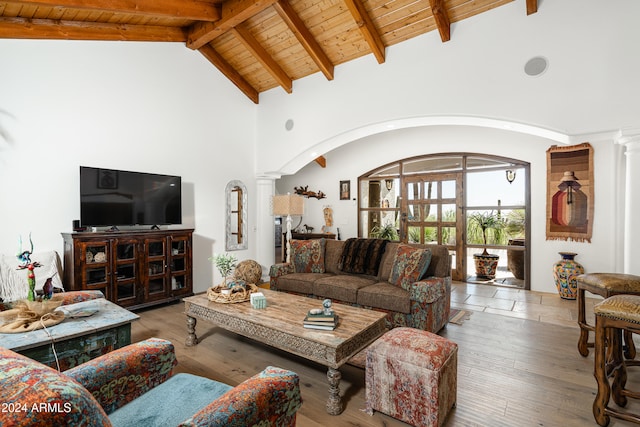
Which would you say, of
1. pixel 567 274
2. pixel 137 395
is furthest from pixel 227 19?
pixel 567 274

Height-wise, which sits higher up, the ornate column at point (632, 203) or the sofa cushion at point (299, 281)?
the ornate column at point (632, 203)

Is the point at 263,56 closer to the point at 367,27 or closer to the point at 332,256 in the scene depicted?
the point at 367,27

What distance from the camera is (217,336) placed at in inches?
130

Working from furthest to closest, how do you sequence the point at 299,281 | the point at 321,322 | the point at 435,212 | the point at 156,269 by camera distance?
1. the point at 435,212
2. the point at 156,269
3. the point at 299,281
4. the point at 321,322

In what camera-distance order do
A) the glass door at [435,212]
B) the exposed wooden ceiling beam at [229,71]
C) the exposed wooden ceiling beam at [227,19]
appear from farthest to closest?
1. the glass door at [435,212]
2. the exposed wooden ceiling beam at [229,71]
3. the exposed wooden ceiling beam at [227,19]

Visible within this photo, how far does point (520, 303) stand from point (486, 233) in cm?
162

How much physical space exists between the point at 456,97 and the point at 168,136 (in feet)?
13.7

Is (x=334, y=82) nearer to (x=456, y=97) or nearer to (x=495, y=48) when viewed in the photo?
(x=456, y=97)

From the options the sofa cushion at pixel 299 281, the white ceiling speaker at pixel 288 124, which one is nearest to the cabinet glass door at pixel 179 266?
the sofa cushion at pixel 299 281

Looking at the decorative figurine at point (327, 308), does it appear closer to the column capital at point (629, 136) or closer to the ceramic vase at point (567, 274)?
the column capital at point (629, 136)

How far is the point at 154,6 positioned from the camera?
3.57m

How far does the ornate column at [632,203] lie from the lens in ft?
9.95

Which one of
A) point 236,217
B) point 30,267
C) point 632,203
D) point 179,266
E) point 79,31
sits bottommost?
point 179,266

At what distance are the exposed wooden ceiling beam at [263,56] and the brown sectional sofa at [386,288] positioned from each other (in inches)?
119
